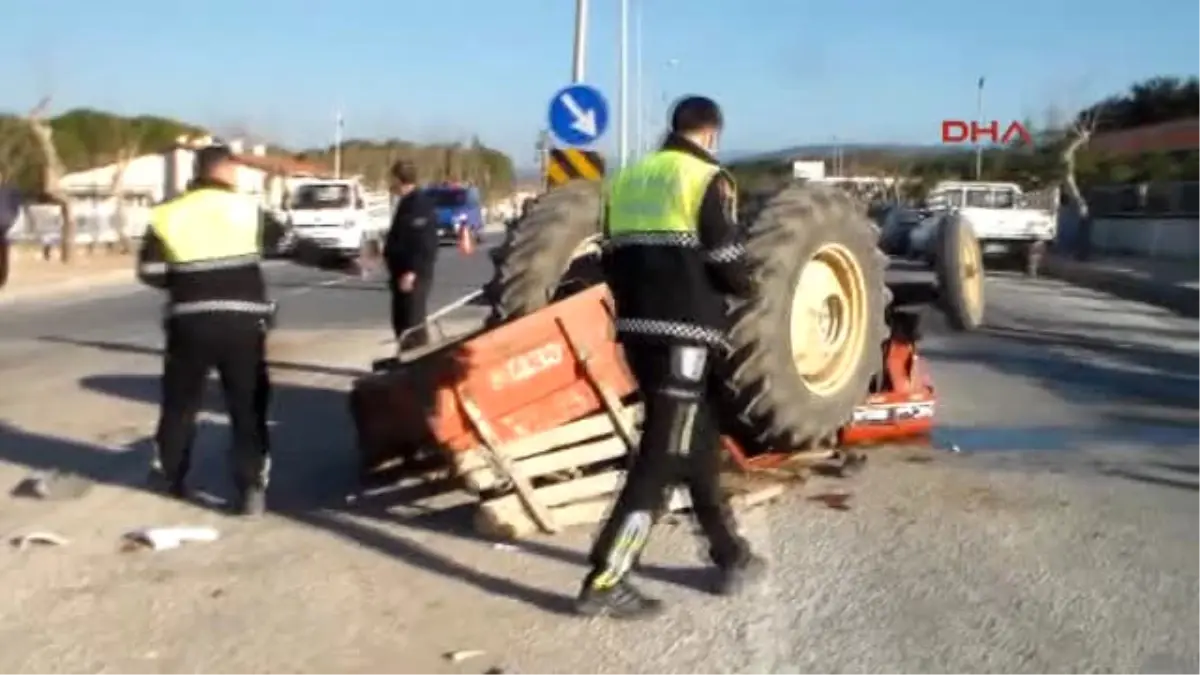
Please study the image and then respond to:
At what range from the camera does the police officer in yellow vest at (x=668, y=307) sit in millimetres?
6852

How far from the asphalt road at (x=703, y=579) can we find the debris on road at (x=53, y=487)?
0.46 feet

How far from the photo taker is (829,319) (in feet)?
33.6

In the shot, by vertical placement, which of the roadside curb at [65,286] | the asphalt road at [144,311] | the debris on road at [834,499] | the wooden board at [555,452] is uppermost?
the wooden board at [555,452]

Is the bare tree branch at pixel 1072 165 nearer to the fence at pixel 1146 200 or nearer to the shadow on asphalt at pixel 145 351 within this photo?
the fence at pixel 1146 200

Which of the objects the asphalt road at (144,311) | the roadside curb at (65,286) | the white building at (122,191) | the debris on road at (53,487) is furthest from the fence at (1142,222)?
the debris on road at (53,487)

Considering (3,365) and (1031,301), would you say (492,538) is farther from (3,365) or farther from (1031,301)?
(1031,301)

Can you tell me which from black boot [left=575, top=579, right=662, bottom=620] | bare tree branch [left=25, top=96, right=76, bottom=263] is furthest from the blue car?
black boot [left=575, top=579, right=662, bottom=620]

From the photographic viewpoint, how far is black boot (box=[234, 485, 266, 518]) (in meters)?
8.96

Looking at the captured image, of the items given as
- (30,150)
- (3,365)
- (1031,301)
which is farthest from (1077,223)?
(3,365)

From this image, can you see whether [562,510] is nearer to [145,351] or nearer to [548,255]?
[548,255]

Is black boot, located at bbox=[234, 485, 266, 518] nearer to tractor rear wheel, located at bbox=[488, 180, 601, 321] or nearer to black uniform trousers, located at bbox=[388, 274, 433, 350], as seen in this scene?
tractor rear wheel, located at bbox=[488, 180, 601, 321]

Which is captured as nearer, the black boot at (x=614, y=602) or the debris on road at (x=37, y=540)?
the black boot at (x=614, y=602)

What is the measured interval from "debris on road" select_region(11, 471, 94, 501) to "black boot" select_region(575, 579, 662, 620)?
3.72 m

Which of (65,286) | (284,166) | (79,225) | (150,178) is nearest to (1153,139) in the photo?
(284,166)
